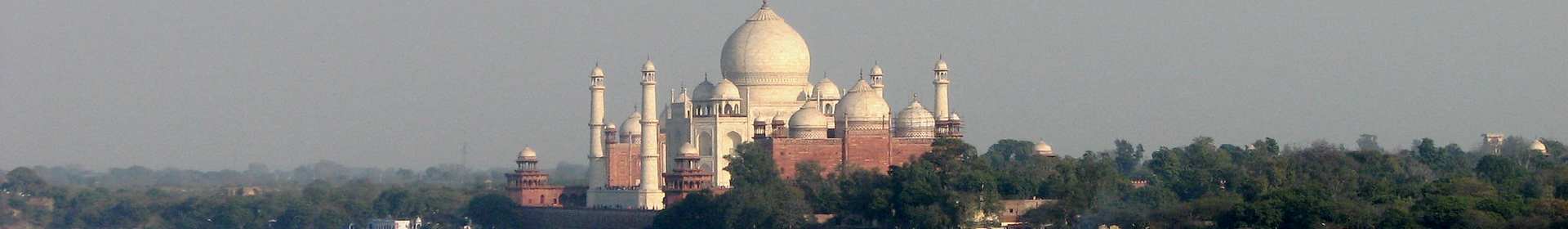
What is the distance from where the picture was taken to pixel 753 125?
78.3 m

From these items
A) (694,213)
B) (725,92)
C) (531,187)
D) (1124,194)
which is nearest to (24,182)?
(531,187)

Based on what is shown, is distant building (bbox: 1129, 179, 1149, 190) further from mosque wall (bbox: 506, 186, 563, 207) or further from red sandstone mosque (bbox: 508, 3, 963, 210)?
mosque wall (bbox: 506, 186, 563, 207)

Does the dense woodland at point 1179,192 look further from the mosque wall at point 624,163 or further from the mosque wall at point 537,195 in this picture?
the mosque wall at point 537,195

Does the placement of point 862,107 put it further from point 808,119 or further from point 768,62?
point 768,62

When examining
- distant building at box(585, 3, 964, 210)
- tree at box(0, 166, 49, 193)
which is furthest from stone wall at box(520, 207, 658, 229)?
tree at box(0, 166, 49, 193)

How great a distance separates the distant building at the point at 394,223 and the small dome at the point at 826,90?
1348 centimetres

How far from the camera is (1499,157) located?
71.4m

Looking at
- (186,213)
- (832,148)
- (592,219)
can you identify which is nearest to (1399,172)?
(832,148)

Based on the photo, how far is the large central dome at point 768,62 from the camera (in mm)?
79250

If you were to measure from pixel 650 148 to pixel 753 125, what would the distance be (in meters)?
3.44

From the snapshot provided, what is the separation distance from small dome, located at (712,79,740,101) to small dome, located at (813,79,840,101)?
83.7 inches

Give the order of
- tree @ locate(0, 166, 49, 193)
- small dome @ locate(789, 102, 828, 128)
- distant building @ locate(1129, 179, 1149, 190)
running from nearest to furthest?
1. distant building @ locate(1129, 179, 1149, 190)
2. small dome @ locate(789, 102, 828, 128)
3. tree @ locate(0, 166, 49, 193)

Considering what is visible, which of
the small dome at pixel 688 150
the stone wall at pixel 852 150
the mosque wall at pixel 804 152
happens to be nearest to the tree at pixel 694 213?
the small dome at pixel 688 150

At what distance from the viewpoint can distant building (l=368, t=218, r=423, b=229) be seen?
88000mm
